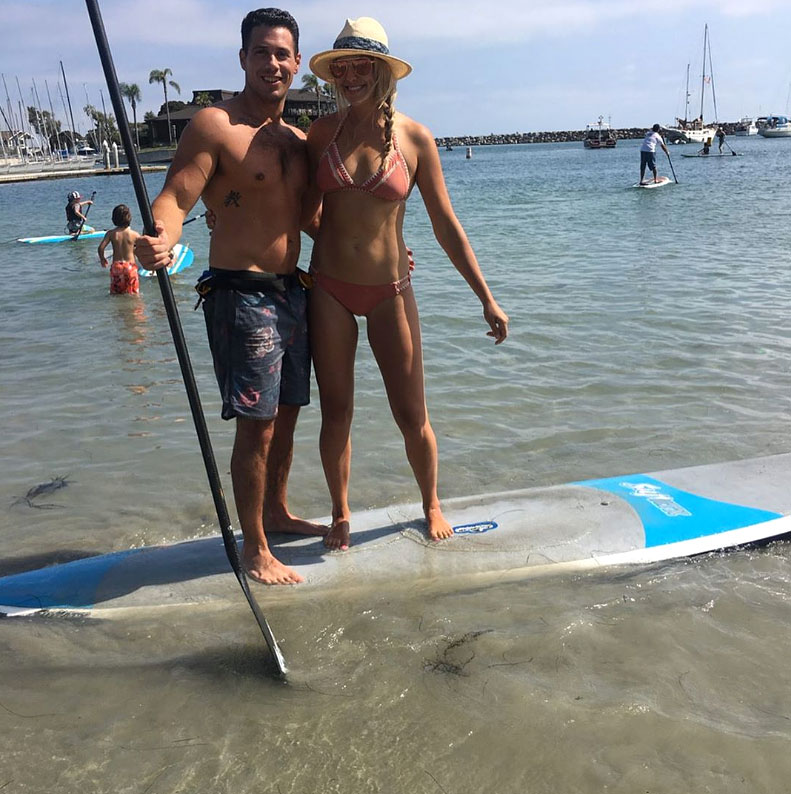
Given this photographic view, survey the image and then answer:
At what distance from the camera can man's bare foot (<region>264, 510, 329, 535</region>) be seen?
3.74 meters

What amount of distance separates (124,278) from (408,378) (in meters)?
9.05

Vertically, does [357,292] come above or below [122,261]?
above

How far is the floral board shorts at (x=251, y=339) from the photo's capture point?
119 inches

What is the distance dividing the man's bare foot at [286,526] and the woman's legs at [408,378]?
54 centimetres

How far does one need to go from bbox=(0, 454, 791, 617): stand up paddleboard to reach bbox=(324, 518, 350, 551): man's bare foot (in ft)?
0.14

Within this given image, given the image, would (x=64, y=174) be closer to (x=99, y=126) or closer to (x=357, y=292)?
(x=99, y=126)

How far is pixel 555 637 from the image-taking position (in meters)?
3.09

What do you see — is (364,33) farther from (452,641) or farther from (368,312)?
(452,641)

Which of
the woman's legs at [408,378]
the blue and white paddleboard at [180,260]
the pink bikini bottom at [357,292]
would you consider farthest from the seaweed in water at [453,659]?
the blue and white paddleboard at [180,260]

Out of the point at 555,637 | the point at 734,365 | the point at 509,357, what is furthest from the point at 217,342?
the point at 734,365

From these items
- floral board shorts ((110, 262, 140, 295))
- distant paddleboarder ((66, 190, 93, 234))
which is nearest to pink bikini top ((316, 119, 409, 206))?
floral board shorts ((110, 262, 140, 295))

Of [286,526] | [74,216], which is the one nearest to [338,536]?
[286,526]

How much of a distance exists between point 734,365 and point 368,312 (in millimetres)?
4554

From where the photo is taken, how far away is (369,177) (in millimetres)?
3092
